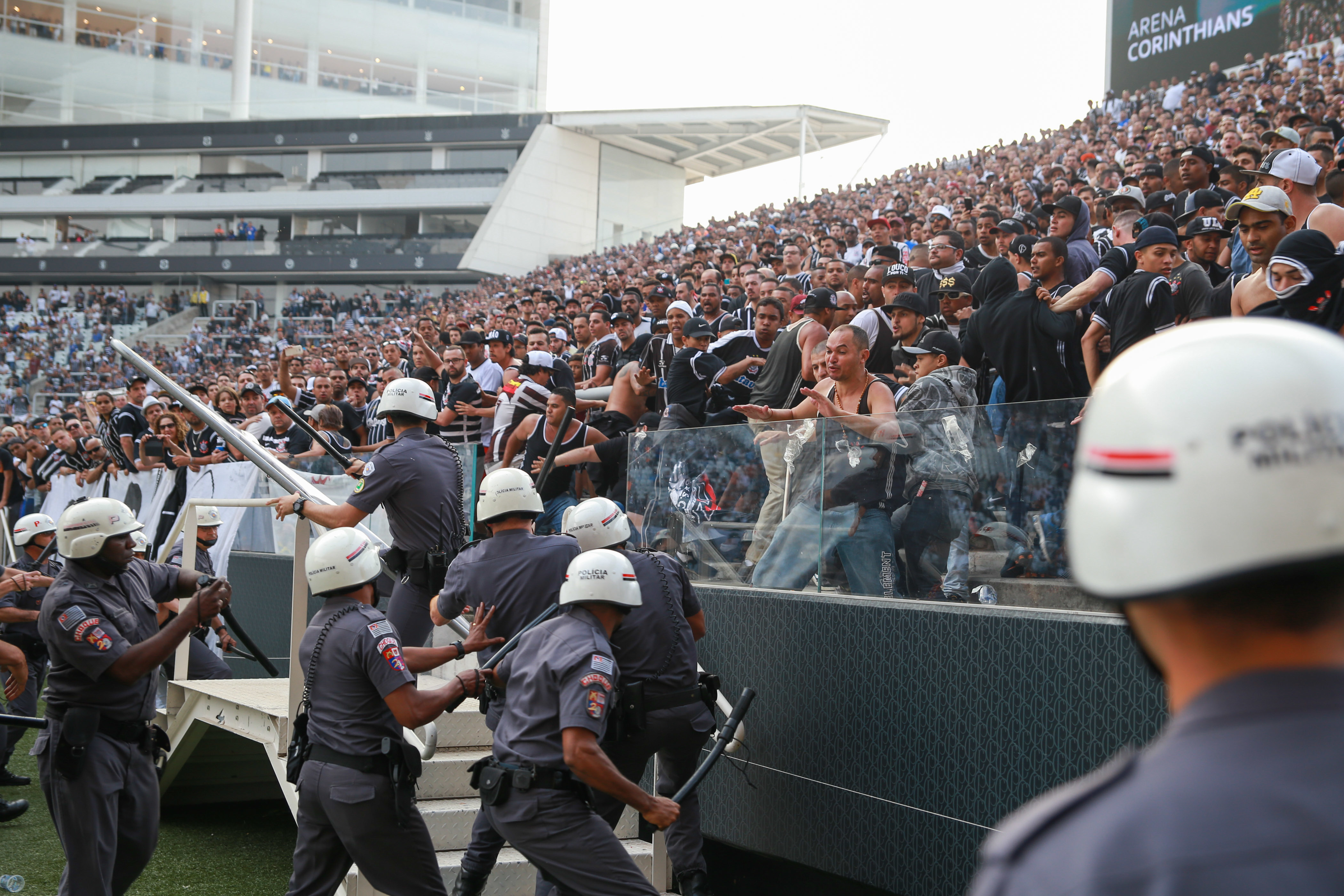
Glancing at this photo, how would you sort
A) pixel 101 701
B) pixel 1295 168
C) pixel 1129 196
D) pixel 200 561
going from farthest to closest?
pixel 200 561, pixel 1129 196, pixel 1295 168, pixel 101 701

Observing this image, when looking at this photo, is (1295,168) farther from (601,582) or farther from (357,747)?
(357,747)

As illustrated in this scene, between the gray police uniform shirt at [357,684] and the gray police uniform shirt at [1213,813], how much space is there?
3812 mm

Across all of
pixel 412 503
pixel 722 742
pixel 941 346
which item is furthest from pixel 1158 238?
pixel 412 503

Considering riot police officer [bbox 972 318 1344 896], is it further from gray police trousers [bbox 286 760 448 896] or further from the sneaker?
the sneaker

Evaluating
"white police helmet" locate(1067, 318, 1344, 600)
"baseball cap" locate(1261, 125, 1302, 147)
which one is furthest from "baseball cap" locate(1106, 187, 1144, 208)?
"white police helmet" locate(1067, 318, 1344, 600)

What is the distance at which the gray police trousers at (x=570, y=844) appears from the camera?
168 inches

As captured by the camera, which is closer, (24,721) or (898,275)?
(24,721)

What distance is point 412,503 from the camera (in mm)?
6055

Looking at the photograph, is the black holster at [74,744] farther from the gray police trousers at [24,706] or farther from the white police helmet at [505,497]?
the gray police trousers at [24,706]

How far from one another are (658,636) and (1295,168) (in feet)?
14.8

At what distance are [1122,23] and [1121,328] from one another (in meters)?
26.0

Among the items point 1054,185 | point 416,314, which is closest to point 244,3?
point 416,314

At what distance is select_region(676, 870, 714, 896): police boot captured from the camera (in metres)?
5.54

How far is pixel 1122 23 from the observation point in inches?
1107
